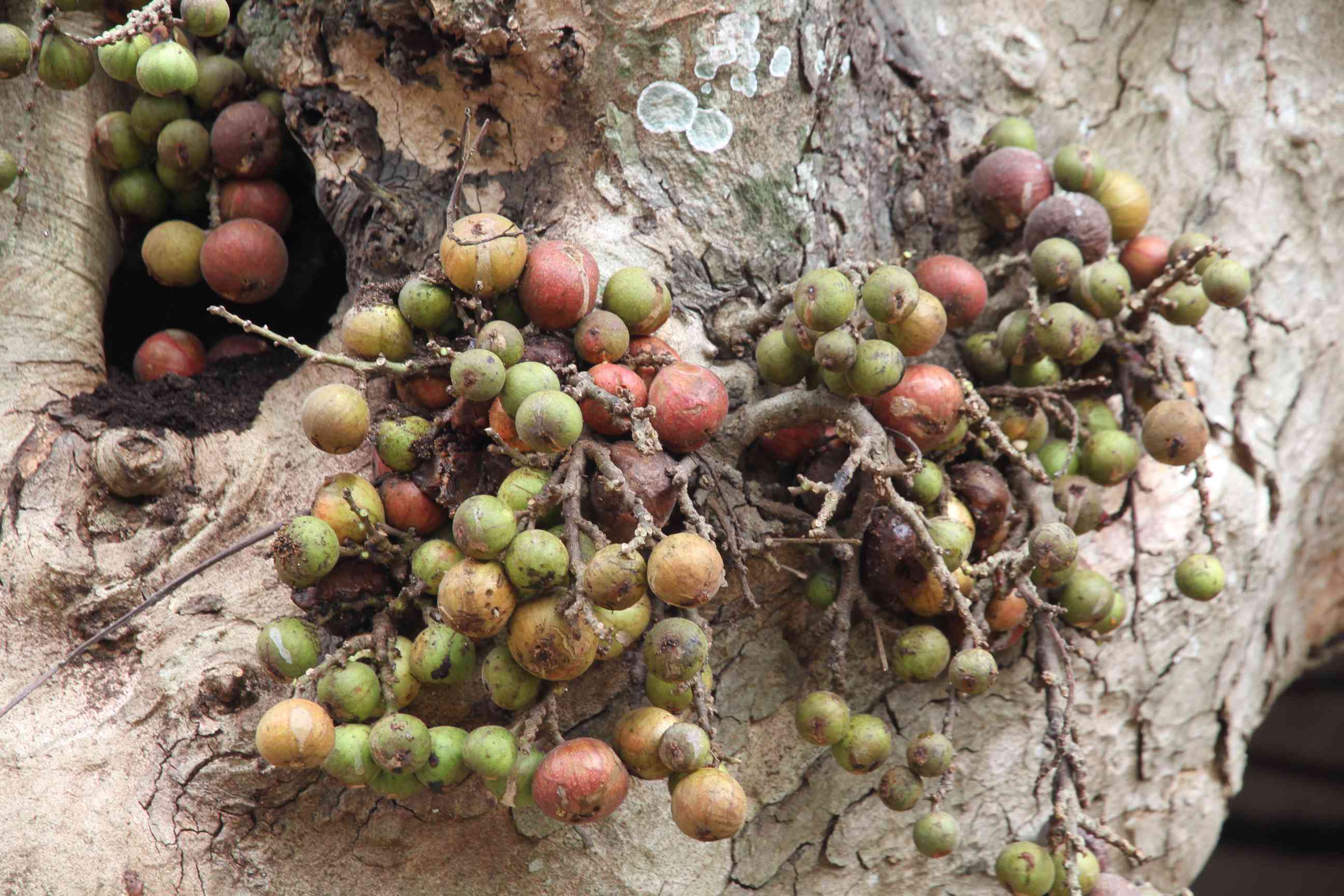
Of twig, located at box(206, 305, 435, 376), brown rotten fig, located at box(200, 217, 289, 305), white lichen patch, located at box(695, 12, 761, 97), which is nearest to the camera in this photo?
twig, located at box(206, 305, 435, 376)

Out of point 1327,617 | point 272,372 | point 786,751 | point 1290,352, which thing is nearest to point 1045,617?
point 786,751

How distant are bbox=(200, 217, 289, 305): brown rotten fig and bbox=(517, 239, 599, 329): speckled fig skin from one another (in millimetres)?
720

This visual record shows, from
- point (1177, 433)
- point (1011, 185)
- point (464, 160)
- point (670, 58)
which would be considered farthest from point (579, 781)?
point (1011, 185)

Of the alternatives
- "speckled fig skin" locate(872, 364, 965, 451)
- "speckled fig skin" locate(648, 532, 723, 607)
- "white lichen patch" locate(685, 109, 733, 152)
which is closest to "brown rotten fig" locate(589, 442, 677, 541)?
"speckled fig skin" locate(648, 532, 723, 607)

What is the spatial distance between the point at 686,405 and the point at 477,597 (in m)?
0.47

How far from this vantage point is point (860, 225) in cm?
231

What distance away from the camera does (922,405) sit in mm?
1902

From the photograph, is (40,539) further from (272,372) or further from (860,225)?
(860,225)

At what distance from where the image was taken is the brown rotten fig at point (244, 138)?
7.50 feet

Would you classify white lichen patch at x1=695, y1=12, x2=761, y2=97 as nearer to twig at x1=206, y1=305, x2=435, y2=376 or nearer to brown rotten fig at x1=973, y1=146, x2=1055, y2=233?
brown rotten fig at x1=973, y1=146, x2=1055, y2=233

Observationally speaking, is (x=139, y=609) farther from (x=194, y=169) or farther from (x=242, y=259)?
(x=194, y=169)

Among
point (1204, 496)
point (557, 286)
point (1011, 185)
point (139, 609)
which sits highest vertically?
point (1011, 185)

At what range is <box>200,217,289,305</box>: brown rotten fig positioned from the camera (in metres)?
2.24

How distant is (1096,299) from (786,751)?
1112 mm
